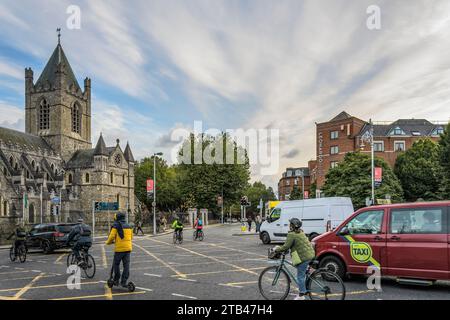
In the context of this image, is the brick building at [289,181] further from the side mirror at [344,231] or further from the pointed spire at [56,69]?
the side mirror at [344,231]

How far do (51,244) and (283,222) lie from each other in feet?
40.7

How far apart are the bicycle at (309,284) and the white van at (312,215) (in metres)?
13.2

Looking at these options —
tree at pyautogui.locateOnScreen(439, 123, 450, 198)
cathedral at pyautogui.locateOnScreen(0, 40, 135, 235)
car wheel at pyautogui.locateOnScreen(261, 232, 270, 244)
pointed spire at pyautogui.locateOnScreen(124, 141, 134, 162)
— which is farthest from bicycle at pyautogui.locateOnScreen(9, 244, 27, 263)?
pointed spire at pyautogui.locateOnScreen(124, 141, 134, 162)

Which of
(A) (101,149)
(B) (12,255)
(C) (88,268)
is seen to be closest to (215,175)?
(A) (101,149)

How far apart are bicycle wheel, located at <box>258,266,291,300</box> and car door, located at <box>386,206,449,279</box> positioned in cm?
294

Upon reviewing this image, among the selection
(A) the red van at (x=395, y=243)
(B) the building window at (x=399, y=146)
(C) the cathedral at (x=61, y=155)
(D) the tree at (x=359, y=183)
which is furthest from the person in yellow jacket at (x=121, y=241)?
(B) the building window at (x=399, y=146)

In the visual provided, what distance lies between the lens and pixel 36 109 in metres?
81.5

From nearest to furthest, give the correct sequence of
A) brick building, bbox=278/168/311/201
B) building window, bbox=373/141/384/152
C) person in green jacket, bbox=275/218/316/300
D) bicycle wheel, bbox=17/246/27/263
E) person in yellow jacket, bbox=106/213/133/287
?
person in green jacket, bbox=275/218/316/300, person in yellow jacket, bbox=106/213/133/287, bicycle wheel, bbox=17/246/27/263, building window, bbox=373/141/384/152, brick building, bbox=278/168/311/201

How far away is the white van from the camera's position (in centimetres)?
2170

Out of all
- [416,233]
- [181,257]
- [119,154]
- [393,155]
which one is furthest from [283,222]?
[119,154]

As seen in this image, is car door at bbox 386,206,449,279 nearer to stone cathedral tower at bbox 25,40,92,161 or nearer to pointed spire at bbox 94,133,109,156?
pointed spire at bbox 94,133,109,156

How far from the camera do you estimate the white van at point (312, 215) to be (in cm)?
2170
